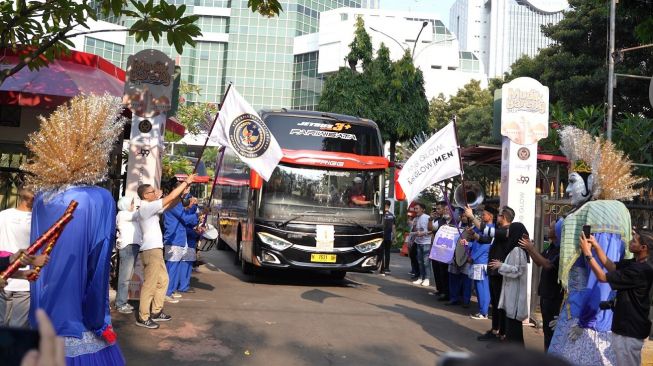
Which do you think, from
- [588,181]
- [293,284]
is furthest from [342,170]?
[588,181]

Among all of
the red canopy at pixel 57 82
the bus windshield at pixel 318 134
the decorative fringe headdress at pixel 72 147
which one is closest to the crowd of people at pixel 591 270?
the decorative fringe headdress at pixel 72 147

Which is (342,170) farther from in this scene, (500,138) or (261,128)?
(261,128)

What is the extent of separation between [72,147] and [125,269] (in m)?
4.42

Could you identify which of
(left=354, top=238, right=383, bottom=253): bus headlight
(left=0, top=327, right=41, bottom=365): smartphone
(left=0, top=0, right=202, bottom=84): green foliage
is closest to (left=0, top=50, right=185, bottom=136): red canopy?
(left=0, top=0, right=202, bottom=84): green foliage

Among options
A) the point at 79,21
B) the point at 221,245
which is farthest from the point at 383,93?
the point at 79,21

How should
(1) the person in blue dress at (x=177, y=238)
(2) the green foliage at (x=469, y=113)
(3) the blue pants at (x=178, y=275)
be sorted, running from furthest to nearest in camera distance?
1. (2) the green foliage at (x=469, y=113)
2. (3) the blue pants at (x=178, y=275)
3. (1) the person in blue dress at (x=177, y=238)

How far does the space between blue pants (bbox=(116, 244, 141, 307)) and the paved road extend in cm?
25

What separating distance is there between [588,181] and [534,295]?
4809mm

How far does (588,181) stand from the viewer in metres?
6.00

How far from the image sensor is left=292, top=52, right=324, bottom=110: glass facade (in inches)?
2908

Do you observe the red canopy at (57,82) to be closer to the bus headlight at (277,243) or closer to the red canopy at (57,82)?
the red canopy at (57,82)

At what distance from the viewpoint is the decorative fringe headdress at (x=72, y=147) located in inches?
177

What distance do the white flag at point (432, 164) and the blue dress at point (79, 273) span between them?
18.7ft

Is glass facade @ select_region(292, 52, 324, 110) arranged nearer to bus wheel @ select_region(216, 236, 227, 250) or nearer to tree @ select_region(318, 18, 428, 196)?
tree @ select_region(318, 18, 428, 196)
